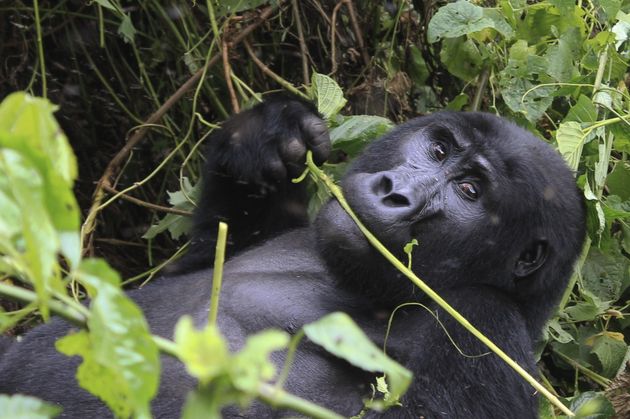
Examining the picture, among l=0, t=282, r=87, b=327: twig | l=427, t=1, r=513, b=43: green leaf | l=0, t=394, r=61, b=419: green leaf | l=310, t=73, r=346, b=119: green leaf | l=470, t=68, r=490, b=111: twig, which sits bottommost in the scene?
l=470, t=68, r=490, b=111: twig

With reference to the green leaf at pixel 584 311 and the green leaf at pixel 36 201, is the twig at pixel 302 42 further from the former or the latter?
the green leaf at pixel 36 201

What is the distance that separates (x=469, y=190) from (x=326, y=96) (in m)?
0.83

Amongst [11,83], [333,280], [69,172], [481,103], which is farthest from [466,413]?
[11,83]

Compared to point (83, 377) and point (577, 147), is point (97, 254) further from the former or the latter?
point (83, 377)

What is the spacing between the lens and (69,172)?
3.04 feet

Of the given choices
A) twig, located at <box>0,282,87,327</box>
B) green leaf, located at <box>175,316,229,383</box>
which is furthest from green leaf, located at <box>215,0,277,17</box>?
green leaf, located at <box>175,316,229,383</box>

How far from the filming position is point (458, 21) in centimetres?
341

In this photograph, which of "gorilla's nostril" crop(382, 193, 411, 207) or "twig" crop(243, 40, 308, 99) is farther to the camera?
"twig" crop(243, 40, 308, 99)

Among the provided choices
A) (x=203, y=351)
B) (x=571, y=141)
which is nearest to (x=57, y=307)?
(x=203, y=351)

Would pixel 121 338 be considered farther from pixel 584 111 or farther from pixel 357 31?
pixel 357 31

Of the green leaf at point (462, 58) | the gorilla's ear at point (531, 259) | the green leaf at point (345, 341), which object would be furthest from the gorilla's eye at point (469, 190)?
the green leaf at point (345, 341)

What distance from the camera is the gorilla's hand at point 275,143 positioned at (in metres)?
2.93

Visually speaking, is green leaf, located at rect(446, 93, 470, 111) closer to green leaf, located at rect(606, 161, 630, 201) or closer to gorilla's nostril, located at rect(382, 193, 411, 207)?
green leaf, located at rect(606, 161, 630, 201)

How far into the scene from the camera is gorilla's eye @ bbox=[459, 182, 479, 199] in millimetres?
2641
